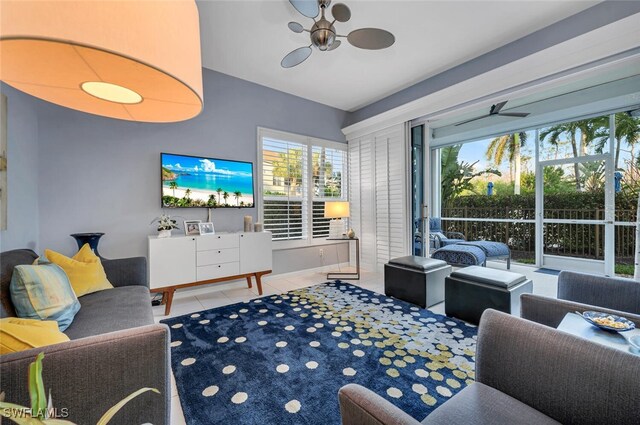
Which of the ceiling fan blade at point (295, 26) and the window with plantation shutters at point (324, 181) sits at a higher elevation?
the ceiling fan blade at point (295, 26)

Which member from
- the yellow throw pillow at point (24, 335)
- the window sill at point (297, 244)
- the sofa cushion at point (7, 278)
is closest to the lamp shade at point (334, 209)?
the window sill at point (297, 244)

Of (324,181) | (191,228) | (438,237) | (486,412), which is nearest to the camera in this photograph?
(486,412)

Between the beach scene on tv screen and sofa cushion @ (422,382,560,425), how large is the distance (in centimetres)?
321

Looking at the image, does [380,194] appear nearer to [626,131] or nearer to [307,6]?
[307,6]

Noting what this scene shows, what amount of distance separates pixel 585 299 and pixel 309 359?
183 centimetres

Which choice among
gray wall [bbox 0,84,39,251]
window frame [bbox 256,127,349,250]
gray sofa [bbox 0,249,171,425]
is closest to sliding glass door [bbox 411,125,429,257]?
window frame [bbox 256,127,349,250]

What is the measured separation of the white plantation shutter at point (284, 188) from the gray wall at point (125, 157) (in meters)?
0.24

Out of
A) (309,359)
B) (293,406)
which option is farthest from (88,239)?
(293,406)

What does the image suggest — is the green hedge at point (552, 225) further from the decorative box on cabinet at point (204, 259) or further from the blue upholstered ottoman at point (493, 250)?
the decorative box on cabinet at point (204, 259)

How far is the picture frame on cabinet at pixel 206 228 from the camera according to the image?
129 inches

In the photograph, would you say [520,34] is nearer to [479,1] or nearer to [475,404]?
[479,1]

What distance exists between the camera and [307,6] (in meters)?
1.98

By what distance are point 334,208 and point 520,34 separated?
2923 millimetres

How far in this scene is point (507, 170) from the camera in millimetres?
5703
